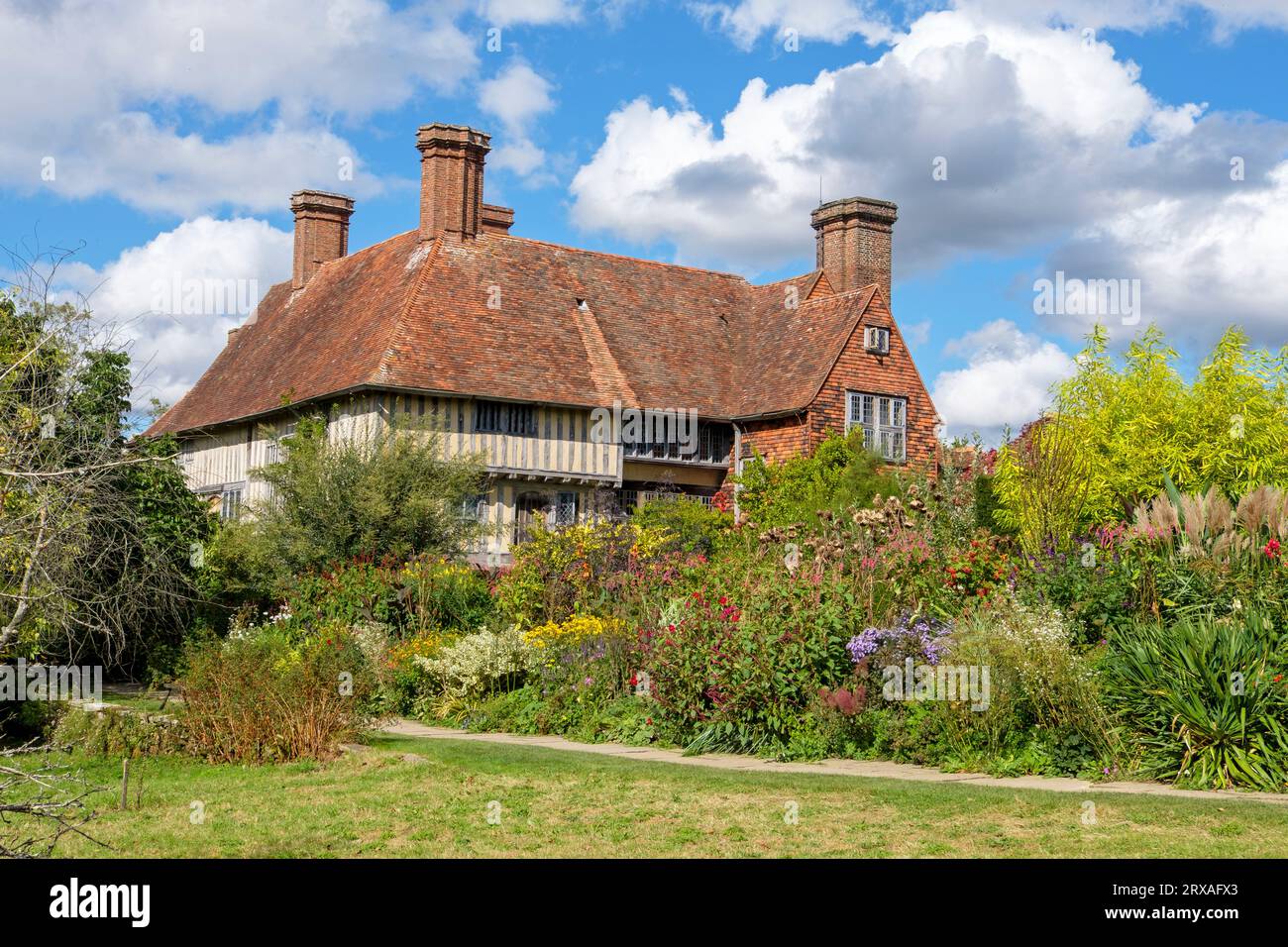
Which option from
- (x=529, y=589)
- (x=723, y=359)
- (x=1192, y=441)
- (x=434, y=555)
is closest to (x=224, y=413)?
(x=723, y=359)

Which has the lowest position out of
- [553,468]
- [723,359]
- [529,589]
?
[529,589]

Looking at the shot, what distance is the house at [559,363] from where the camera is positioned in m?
28.3

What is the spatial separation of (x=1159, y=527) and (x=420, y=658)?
8330 mm

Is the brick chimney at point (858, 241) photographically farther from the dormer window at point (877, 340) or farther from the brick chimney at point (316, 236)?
the brick chimney at point (316, 236)

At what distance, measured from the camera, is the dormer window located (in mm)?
31500

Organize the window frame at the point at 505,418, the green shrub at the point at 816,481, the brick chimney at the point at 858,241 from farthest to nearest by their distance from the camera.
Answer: the brick chimney at the point at 858,241 < the window frame at the point at 505,418 < the green shrub at the point at 816,481

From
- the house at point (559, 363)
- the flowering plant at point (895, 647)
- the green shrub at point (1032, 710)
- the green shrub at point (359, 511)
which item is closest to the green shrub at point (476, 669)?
the green shrub at point (359, 511)

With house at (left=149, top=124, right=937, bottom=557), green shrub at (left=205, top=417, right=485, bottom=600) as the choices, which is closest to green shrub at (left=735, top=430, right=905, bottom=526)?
house at (left=149, top=124, right=937, bottom=557)

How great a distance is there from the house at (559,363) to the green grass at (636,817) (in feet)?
50.3

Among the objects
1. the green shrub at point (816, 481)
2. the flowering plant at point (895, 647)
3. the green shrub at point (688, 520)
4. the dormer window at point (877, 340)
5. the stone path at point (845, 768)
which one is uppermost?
the dormer window at point (877, 340)

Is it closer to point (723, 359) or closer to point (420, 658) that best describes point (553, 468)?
point (723, 359)

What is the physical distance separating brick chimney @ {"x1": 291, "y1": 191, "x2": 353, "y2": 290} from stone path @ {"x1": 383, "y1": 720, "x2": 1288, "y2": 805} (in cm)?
2531

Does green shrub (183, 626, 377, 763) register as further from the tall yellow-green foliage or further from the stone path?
the tall yellow-green foliage
